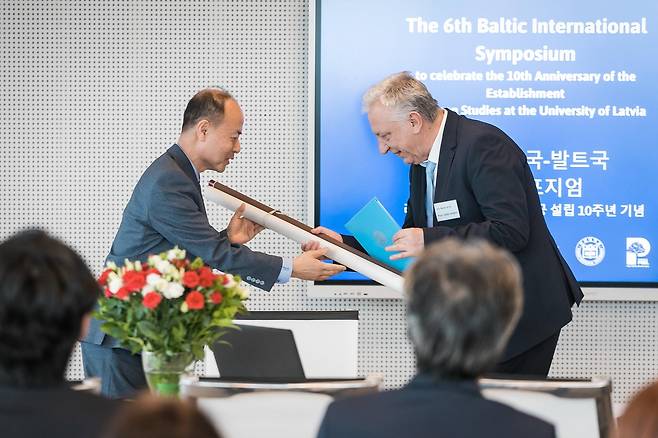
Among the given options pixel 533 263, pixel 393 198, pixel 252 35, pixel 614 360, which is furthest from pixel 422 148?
pixel 614 360

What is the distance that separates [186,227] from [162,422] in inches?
104

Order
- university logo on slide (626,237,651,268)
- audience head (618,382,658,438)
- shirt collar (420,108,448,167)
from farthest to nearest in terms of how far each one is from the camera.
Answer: university logo on slide (626,237,651,268), shirt collar (420,108,448,167), audience head (618,382,658,438)

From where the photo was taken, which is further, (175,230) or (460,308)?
(175,230)

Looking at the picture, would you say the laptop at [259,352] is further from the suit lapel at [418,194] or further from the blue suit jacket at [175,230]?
the suit lapel at [418,194]

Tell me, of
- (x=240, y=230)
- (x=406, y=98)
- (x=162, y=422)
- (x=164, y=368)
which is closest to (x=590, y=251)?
(x=406, y=98)

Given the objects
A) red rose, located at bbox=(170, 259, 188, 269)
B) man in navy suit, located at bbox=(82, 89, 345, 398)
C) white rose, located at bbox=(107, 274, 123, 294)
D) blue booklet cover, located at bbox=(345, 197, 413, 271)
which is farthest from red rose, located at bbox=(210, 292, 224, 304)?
blue booklet cover, located at bbox=(345, 197, 413, 271)

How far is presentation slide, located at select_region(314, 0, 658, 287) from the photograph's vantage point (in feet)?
16.8

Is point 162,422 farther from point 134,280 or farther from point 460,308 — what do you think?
point 134,280

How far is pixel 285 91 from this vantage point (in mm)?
5277

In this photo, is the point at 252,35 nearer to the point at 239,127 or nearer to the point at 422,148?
the point at 239,127

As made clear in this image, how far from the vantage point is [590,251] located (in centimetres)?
514

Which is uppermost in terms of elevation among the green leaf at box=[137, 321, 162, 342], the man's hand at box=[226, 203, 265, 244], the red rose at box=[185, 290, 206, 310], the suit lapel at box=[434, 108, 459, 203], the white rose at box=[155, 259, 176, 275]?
the suit lapel at box=[434, 108, 459, 203]

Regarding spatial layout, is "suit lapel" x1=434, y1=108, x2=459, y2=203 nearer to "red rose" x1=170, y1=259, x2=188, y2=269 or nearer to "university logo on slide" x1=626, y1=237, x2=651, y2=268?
"red rose" x1=170, y1=259, x2=188, y2=269

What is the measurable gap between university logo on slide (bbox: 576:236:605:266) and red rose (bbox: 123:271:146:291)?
116 inches
